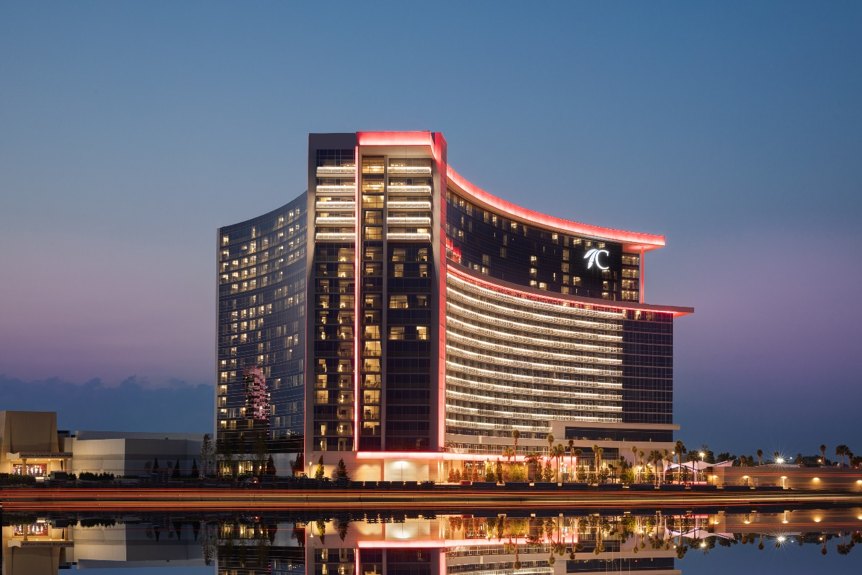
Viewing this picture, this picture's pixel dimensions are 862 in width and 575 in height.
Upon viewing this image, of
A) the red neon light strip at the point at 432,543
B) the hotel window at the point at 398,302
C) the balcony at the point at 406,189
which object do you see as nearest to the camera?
the red neon light strip at the point at 432,543

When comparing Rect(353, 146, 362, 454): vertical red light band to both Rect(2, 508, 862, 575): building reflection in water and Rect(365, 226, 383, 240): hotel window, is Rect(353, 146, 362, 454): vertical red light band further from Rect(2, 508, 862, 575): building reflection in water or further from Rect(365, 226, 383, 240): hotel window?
Rect(2, 508, 862, 575): building reflection in water

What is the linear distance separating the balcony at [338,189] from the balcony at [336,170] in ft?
6.21

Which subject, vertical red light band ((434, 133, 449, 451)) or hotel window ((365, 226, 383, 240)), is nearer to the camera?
vertical red light band ((434, 133, 449, 451))

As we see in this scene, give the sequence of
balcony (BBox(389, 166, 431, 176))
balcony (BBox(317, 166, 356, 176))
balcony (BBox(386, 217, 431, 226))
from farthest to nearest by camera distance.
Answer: balcony (BBox(389, 166, 431, 176))
balcony (BBox(386, 217, 431, 226))
balcony (BBox(317, 166, 356, 176))

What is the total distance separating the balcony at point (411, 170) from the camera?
165000 millimetres

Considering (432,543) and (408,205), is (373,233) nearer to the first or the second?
(408,205)

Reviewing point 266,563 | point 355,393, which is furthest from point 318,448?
point 266,563

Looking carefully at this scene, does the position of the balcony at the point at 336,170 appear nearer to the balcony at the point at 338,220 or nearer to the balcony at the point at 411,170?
the balcony at the point at 411,170

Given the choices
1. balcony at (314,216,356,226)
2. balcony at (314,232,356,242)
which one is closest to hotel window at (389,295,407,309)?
balcony at (314,232,356,242)

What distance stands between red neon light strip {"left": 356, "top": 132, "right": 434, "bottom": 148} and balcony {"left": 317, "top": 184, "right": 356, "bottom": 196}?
22.9 feet

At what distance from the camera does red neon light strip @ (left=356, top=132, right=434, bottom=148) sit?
162250mm

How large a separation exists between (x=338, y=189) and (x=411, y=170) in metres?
12.1

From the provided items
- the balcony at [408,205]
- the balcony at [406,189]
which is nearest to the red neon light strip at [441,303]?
the balcony at [408,205]

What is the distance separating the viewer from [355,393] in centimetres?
15950
